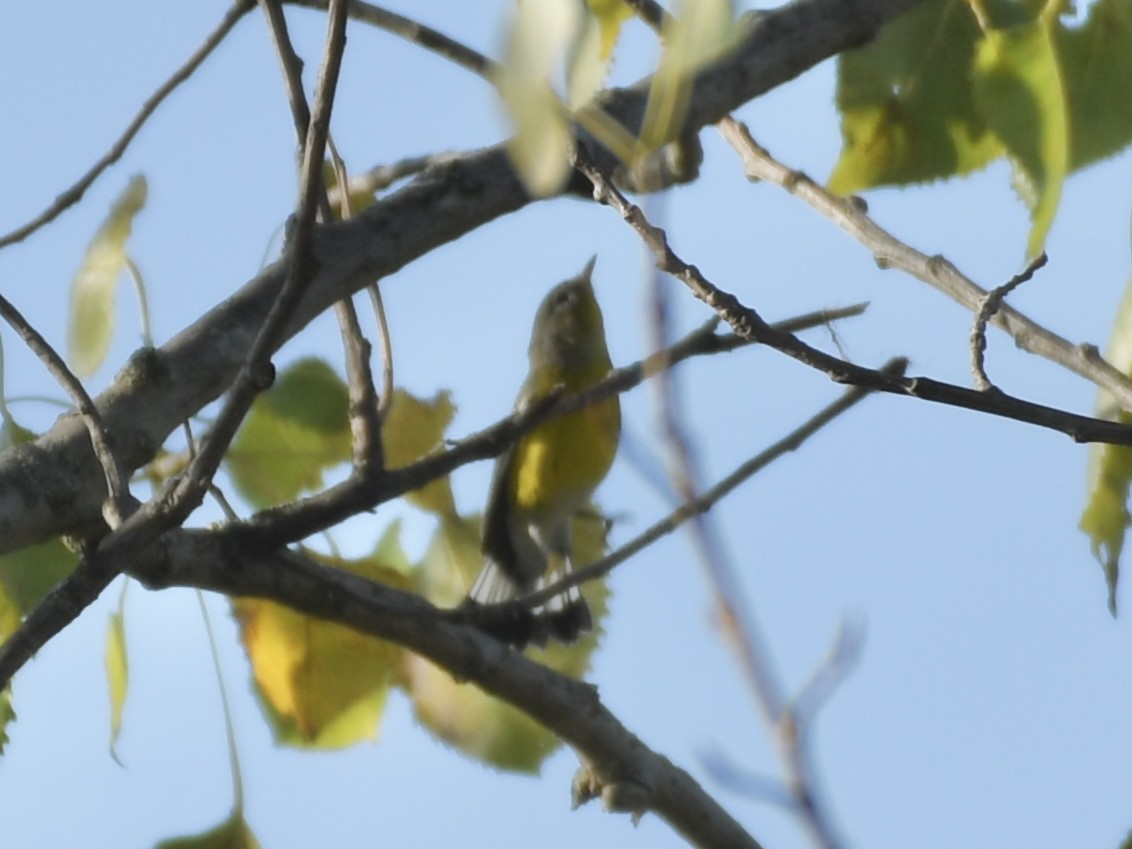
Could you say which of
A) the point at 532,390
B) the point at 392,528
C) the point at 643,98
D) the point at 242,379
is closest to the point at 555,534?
the point at 532,390

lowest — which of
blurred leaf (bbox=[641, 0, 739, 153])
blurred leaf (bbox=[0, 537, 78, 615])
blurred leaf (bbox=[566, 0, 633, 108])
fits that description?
blurred leaf (bbox=[641, 0, 739, 153])

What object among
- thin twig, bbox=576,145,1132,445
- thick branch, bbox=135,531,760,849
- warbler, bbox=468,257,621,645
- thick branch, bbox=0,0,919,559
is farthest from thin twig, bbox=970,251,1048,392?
warbler, bbox=468,257,621,645

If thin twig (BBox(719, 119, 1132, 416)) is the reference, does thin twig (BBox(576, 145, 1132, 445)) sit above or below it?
below

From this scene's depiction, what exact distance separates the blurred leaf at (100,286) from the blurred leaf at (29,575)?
0.21 metres

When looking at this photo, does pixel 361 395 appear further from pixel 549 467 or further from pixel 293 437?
pixel 549 467

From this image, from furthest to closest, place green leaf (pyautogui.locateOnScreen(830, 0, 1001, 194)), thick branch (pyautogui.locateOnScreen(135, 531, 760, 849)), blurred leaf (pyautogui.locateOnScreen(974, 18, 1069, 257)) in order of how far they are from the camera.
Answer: green leaf (pyautogui.locateOnScreen(830, 0, 1001, 194)), thick branch (pyautogui.locateOnScreen(135, 531, 760, 849)), blurred leaf (pyautogui.locateOnScreen(974, 18, 1069, 257))

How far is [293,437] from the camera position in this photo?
5.86 ft

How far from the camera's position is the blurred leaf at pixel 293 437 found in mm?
1771

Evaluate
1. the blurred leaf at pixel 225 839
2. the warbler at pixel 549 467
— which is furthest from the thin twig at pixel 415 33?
the warbler at pixel 549 467

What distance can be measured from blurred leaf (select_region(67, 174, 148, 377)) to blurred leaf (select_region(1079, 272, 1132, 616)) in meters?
0.99

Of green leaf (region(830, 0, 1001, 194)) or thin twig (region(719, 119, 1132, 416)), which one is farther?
green leaf (region(830, 0, 1001, 194))

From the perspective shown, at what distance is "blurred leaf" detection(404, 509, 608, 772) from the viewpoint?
186 cm

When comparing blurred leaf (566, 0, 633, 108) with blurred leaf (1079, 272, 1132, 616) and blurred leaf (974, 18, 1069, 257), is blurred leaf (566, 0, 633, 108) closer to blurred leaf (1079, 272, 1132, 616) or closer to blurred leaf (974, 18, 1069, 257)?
blurred leaf (974, 18, 1069, 257)

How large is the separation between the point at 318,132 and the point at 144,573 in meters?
0.57
